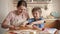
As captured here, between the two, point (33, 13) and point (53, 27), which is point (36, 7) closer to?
point (33, 13)

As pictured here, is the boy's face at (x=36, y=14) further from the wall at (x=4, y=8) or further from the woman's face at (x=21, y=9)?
the wall at (x=4, y=8)

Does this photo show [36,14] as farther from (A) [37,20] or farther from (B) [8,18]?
(B) [8,18]

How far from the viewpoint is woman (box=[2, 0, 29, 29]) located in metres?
1.05

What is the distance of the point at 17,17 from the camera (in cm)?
106

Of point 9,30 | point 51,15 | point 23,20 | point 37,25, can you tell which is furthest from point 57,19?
point 9,30

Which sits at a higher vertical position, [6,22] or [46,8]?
[46,8]

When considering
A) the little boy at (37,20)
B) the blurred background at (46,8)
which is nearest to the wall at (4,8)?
the blurred background at (46,8)

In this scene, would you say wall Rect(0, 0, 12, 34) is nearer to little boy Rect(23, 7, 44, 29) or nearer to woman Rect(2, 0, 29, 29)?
woman Rect(2, 0, 29, 29)

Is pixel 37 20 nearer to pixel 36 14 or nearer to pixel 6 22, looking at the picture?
pixel 36 14

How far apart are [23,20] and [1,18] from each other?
0.61ft

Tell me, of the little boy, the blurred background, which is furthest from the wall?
the little boy

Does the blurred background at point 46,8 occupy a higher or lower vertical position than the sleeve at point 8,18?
higher

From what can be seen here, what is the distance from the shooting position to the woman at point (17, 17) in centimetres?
105

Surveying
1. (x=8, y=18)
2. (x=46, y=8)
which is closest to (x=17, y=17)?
(x=8, y=18)
